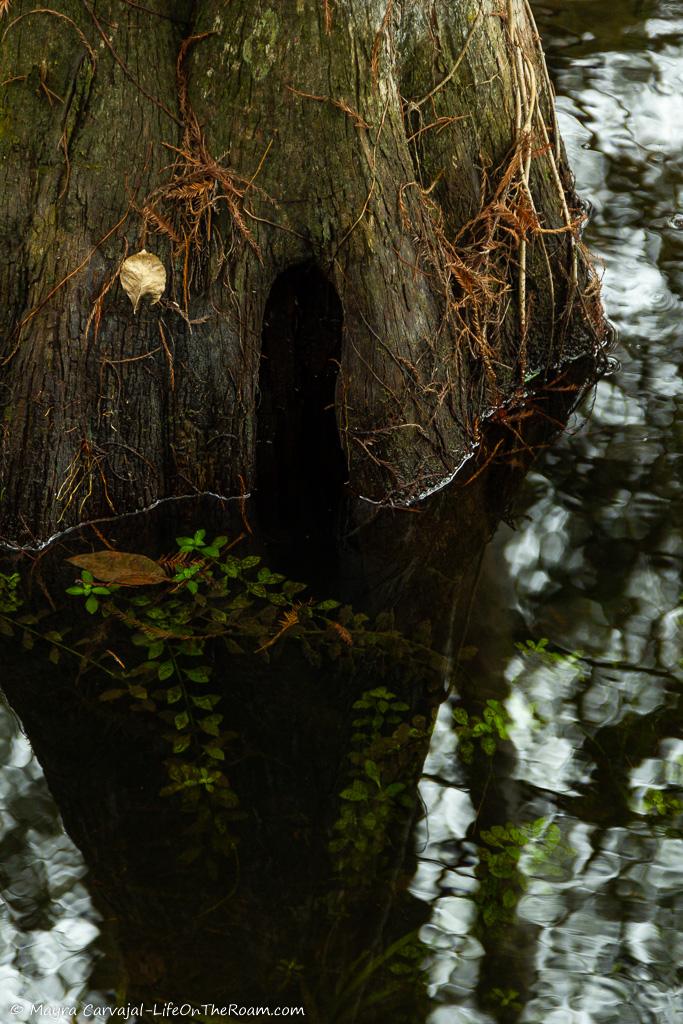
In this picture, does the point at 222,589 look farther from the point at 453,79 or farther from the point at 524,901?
the point at 453,79

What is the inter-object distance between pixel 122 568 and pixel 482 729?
48.8 inches

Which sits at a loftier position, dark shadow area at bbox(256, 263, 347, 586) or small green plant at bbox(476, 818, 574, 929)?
dark shadow area at bbox(256, 263, 347, 586)

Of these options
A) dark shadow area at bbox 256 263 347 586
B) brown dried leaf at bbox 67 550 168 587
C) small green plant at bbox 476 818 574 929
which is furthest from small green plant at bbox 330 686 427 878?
brown dried leaf at bbox 67 550 168 587

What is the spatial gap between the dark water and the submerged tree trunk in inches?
25.5

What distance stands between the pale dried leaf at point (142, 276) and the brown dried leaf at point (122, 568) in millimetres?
778

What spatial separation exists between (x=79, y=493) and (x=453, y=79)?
6.40ft

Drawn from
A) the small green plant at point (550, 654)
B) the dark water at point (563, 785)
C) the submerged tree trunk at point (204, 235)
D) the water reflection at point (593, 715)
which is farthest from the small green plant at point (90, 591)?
the small green plant at point (550, 654)

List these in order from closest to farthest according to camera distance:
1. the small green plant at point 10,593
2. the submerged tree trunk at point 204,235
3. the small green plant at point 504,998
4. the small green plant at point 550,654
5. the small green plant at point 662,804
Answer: the small green plant at point 504,998 → the small green plant at point 662,804 → the small green plant at point 550,654 → the small green plant at point 10,593 → the submerged tree trunk at point 204,235

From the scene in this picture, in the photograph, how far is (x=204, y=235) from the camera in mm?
3586

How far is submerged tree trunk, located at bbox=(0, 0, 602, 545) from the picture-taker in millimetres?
3488

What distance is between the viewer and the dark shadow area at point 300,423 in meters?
3.75

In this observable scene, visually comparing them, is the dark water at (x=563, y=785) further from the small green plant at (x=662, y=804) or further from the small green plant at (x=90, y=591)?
the small green plant at (x=90, y=591)

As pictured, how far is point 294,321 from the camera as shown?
385 centimetres

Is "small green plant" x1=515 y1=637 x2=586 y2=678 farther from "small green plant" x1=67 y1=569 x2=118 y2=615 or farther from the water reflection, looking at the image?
"small green plant" x1=67 y1=569 x2=118 y2=615
